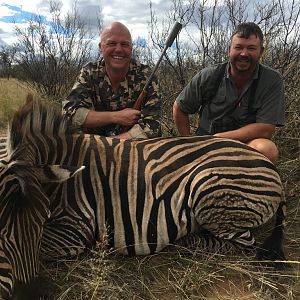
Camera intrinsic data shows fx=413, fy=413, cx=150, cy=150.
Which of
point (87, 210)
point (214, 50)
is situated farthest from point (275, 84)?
point (214, 50)

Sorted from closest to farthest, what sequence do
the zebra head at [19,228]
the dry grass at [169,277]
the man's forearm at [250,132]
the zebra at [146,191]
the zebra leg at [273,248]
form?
the zebra head at [19,228] → the dry grass at [169,277] → the zebra at [146,191] → the zebra leg at [273,248] → the man's forearm at [250,132]

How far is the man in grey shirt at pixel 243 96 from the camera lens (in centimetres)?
362

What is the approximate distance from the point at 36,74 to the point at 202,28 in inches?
219

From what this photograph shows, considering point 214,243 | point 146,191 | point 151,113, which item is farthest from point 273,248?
point 151,113

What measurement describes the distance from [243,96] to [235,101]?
87mm

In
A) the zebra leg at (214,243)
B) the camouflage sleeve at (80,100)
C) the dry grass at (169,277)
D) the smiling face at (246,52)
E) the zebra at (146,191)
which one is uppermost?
the smiling face at (246,52)

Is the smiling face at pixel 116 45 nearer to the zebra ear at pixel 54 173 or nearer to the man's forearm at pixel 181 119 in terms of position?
the man's forearm at pixel 181 119

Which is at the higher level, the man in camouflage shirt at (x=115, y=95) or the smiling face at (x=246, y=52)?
the smiling face at (x=246, y=52)

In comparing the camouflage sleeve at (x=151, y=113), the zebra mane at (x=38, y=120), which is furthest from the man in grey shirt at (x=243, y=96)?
the zebra mane at (x=38, y=120)

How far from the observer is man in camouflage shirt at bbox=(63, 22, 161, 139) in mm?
3646

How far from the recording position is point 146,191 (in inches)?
107

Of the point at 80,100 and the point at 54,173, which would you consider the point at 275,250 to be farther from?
the point at 80,100

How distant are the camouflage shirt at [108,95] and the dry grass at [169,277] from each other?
4.37 ft

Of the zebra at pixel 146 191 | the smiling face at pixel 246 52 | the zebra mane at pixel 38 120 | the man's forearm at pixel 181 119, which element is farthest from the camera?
the man's forearm at pixel 181 119
